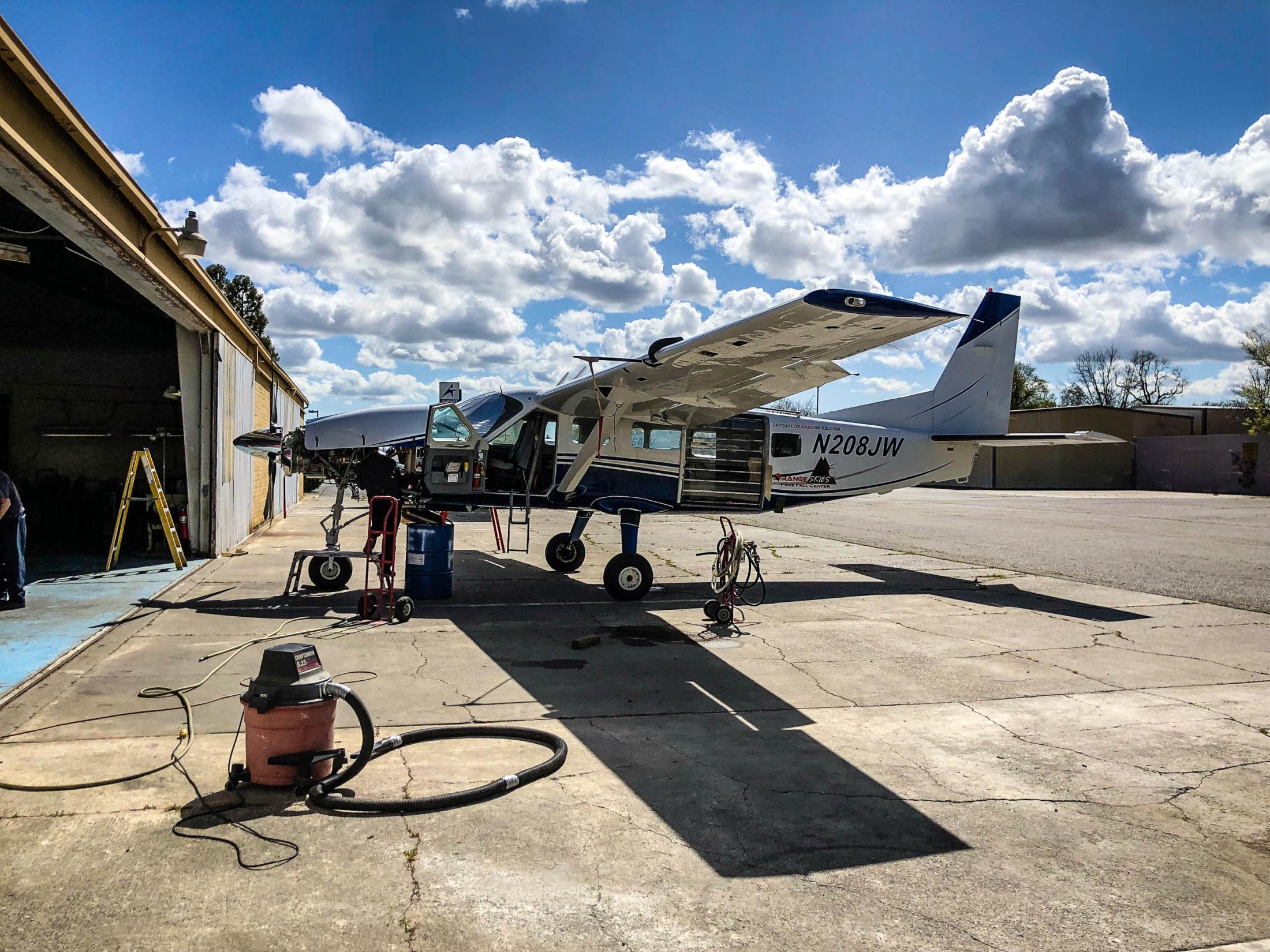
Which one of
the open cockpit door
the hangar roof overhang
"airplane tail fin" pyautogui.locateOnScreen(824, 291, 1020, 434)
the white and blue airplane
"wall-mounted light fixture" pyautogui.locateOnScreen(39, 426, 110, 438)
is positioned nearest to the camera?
the hangar roof overhang

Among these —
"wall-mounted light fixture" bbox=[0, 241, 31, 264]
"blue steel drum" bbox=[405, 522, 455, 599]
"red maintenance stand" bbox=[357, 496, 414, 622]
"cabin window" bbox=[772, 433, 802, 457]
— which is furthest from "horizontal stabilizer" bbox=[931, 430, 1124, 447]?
"wall-mounted light fixture" bbox=[0, 241, 31, 264]

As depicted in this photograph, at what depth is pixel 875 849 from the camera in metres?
3.56

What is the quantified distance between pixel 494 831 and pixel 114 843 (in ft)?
5.17

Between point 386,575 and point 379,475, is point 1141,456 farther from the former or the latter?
point 386,575

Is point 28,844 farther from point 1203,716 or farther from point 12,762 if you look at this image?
point 1203,716

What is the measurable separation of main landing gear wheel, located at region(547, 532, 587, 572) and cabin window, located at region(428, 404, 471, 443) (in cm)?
254

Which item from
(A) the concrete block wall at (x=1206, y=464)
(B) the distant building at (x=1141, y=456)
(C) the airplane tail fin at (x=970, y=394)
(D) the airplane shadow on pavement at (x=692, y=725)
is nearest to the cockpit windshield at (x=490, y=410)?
(D) the airplane shadow on pavement at (x=692, y=725)

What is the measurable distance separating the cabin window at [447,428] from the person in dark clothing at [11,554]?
14.0ft

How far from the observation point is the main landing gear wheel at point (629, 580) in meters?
9.84

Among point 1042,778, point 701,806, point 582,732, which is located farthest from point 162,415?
point 1042,778

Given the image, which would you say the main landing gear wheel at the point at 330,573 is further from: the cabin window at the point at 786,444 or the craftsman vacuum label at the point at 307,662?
the cabin window at the point at 786,444

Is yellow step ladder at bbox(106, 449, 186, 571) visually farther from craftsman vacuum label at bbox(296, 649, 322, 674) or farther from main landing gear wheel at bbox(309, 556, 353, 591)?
craftsman vacuum label at bbox(296, 649, 322, 674)

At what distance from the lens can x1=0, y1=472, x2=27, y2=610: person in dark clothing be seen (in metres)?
7.98

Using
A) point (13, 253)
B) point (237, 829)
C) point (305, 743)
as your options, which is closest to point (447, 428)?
point (13, 253)
